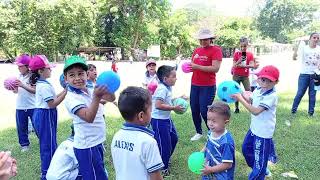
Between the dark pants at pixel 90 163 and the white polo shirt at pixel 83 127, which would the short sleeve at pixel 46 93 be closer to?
the white polo shirt at pixel 83 127

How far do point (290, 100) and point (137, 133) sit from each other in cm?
886

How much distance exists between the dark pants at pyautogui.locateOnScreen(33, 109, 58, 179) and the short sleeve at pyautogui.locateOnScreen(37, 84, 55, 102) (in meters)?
0.35

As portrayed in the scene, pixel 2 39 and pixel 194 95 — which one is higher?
pixel 2 39

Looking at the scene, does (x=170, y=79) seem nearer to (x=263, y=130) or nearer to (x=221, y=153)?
(x=263, y=130)

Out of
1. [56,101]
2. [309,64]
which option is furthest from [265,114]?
[309,64]

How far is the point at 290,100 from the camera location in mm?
10508

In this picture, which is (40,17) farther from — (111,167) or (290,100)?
(111,167)

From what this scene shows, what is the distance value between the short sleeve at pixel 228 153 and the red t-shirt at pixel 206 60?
119 inches

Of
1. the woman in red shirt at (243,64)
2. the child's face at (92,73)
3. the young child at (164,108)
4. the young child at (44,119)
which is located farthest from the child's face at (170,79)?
the woman in red shirt at (243,64)

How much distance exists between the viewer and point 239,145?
246 inches

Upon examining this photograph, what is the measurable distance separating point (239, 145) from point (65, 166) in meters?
3.41

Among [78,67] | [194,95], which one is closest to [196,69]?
[194,95]

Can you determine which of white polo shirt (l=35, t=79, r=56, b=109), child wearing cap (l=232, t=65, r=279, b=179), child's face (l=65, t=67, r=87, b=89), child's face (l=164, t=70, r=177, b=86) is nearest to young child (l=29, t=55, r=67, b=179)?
white polo shirt (l=35, t=79, r=56, b=109)

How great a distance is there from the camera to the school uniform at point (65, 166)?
3785mm
